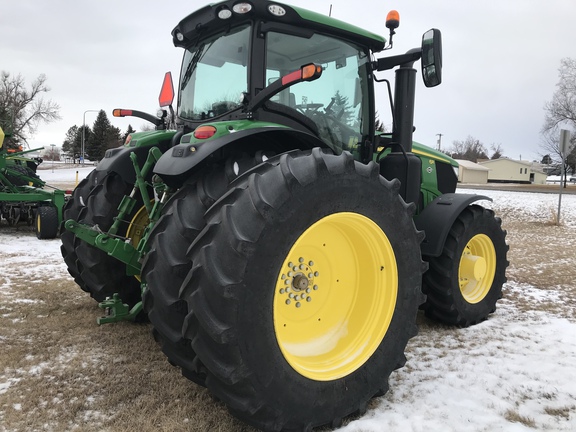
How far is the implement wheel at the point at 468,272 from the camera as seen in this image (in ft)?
13.0

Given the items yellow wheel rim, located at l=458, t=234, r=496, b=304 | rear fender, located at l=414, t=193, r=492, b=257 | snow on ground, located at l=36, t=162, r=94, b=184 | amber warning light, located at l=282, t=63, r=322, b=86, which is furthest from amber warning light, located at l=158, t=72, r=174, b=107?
snow on ground, located at l=36, t=162, r=94, b=184

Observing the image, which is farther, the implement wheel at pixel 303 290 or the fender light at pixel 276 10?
the fender light at pixel 276 10

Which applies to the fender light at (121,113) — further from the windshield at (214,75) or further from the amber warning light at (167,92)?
the amber warning light at (167,92)

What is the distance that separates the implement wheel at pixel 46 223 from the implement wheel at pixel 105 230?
203 inches

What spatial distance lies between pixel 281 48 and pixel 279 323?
1.79m

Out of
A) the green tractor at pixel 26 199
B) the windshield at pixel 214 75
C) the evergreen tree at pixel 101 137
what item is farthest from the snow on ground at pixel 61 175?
the windshield at pixel 214 75

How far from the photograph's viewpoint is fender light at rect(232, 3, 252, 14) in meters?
2.79

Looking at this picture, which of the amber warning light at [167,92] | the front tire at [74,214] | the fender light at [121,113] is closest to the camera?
the amber warning light at [167,92]

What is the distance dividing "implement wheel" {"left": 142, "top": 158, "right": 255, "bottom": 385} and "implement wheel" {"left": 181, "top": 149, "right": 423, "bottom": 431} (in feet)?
0.68

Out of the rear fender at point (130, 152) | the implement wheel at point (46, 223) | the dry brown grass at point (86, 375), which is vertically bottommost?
the dry brown grass at point (86, 375)

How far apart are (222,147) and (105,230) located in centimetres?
159

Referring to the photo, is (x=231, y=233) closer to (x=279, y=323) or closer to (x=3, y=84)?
(x=279, y=323)

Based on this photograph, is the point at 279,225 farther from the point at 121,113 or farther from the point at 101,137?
the point at 101,137

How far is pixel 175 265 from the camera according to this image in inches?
88.7
